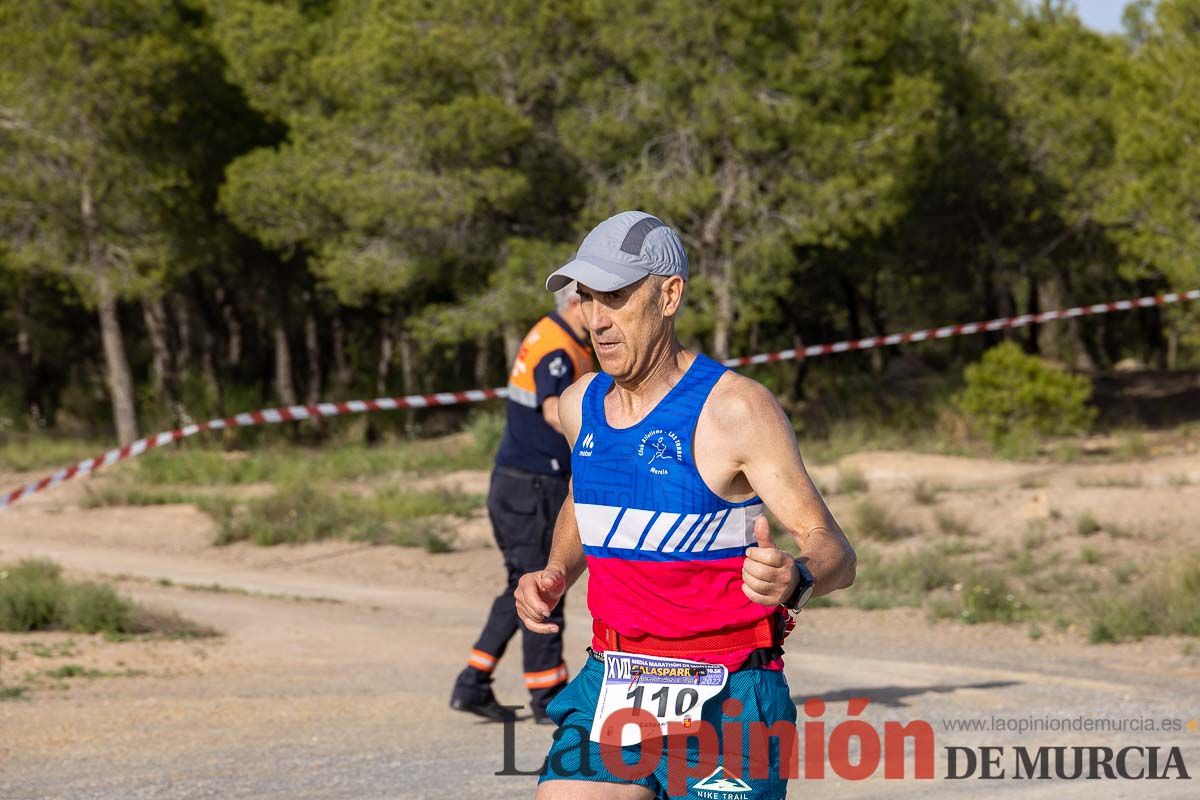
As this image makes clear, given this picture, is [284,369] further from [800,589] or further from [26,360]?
[800,589]

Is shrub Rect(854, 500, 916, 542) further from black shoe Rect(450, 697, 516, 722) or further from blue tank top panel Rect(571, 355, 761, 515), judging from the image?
blue tank top panel Rect(571, 355, 761, 515)

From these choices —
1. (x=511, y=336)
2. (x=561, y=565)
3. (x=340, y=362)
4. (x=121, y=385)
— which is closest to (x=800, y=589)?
(x=561, y=565)

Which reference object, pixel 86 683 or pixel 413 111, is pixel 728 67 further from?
pixel 86 683

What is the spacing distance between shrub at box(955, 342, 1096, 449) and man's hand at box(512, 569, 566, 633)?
60.1ft

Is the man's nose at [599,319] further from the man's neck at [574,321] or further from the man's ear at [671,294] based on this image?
the man's neck at [574,321]

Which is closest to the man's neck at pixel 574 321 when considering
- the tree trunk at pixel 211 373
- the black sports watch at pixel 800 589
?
the black sports watch at pixel 800 589

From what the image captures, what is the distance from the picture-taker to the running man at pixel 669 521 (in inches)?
125

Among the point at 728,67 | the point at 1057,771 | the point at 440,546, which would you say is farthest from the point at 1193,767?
the point at 728,67

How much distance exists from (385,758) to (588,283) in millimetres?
3848

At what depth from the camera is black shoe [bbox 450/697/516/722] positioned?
7.25 meters

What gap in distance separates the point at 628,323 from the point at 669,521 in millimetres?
437

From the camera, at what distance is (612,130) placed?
22516 millimetres

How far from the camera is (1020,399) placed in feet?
69.7

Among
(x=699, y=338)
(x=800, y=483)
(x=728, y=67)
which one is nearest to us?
(x=800, y=483)
